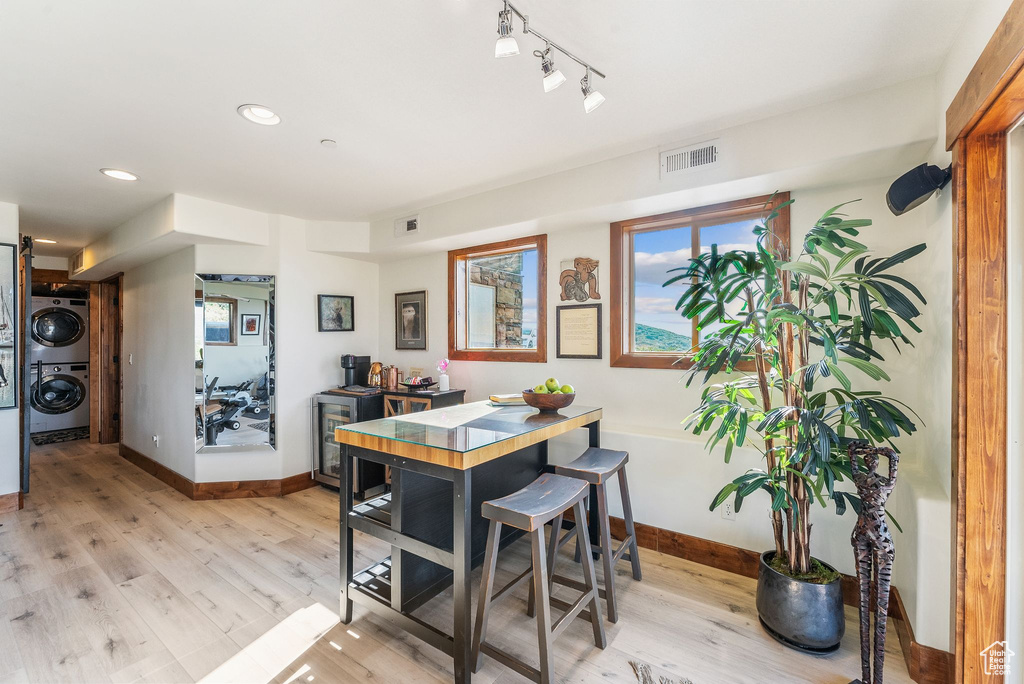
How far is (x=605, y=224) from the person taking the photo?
3.25 m

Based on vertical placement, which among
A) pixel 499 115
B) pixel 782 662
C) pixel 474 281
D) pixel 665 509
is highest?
pixel 499 115

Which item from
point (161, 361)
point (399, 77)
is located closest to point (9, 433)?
point (161, 361)

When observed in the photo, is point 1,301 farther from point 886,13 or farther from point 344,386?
point 886,13

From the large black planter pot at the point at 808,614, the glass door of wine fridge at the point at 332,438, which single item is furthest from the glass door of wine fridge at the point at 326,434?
the large black planter pot at the point at 808,614

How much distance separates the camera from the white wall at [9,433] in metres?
3.59

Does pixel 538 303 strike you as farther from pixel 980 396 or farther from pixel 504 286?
Answer: pixel 980 396

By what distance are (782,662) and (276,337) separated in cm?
409

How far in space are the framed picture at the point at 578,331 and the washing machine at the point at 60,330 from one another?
23.8 ft

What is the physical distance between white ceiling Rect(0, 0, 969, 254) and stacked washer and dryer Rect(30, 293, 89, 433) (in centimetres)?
458

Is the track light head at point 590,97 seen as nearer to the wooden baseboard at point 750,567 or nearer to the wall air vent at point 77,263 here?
the wooden baseboard at point 750,567

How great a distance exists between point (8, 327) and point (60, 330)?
362 centimetres

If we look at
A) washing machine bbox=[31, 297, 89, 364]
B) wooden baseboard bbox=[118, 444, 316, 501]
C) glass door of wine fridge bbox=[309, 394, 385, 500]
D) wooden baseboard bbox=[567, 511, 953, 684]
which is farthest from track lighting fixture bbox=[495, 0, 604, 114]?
washing machine bbox=[31, 297, 89, 364]

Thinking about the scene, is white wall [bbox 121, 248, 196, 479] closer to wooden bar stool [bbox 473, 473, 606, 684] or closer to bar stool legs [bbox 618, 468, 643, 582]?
wooden bar stool [bbox 473, 473, 606, 684]

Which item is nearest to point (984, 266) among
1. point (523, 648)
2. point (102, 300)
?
point (523, 648)
